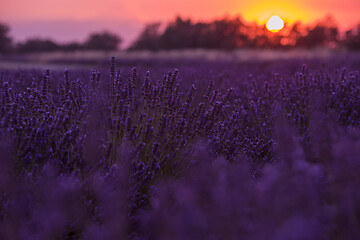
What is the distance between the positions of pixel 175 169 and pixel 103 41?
129 feet

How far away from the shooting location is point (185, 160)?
7.11 feet

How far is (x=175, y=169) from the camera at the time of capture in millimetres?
2252

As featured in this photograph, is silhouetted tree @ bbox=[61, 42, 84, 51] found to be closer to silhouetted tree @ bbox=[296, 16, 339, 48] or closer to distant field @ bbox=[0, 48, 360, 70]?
distant field @ bbox=[0, 48, 360, 70]

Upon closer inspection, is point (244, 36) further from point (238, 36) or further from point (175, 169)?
point (175, 169)

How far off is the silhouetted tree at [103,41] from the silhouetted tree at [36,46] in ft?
10.1

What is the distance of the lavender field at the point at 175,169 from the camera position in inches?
48.8

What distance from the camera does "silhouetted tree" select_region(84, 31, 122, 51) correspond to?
38.9 metres

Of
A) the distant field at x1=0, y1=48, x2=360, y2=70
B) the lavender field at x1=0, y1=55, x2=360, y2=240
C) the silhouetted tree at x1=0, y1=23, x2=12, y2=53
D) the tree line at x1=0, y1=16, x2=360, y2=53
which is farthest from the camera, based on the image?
the silhouetted tree at x1=0, y1=23, x2=12, y2=53

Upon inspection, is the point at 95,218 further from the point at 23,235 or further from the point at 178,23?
the point at 178,23

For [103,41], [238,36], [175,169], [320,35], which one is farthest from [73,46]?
[175,169]

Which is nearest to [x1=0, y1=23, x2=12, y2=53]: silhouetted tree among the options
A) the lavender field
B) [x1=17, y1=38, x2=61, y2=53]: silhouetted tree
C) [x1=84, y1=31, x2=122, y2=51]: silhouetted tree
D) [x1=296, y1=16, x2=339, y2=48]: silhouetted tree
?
[x1=17, y1=38, x2=61, y2=53]: silhouetted tree

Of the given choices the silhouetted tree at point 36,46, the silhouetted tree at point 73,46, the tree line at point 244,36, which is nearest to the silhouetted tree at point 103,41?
the silhouetted tree at point 73,46

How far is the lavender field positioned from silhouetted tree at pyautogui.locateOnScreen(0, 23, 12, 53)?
121 feet

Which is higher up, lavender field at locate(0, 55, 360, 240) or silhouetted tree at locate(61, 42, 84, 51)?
lavender field at locate(0, 55, 360, 240)
